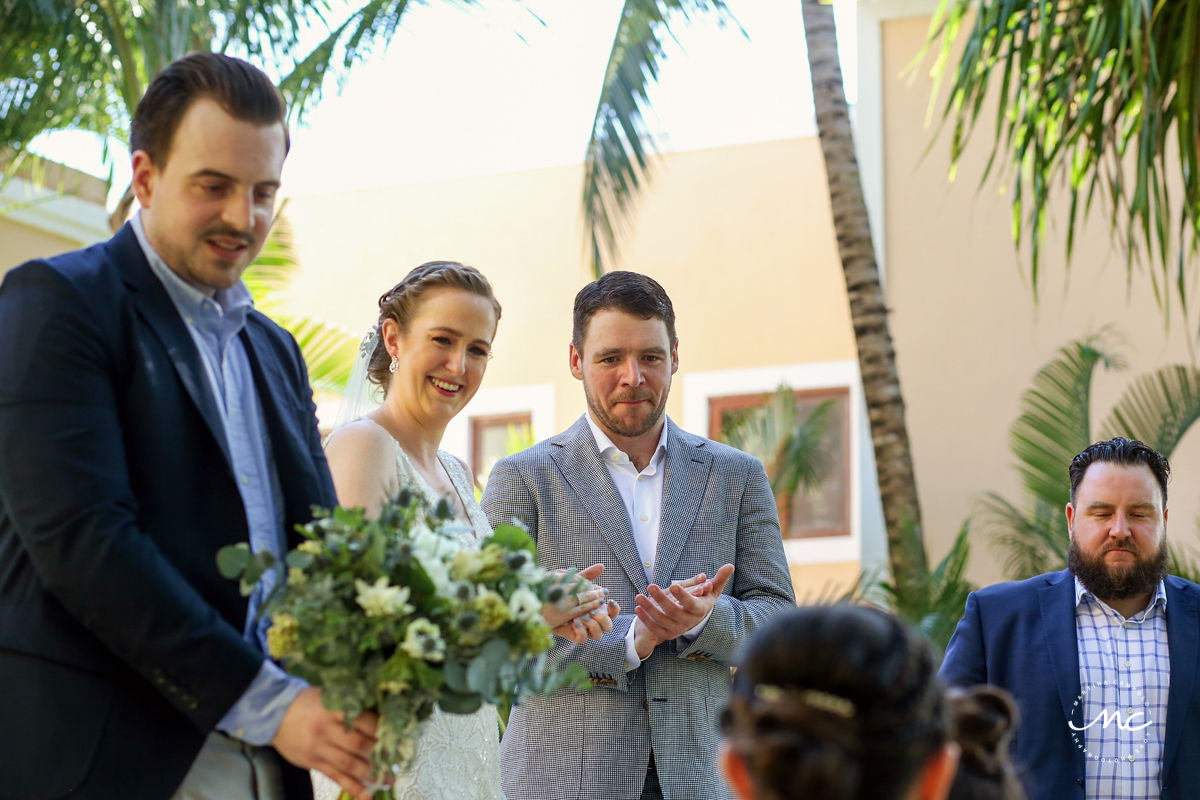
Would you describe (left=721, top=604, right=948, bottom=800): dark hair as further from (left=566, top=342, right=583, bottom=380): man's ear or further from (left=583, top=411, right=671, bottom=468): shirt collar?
(left=566, top=342, right=583, bottom=380): man's ear

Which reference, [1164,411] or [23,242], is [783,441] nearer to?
[1164,411]

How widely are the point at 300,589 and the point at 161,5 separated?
23.9ft

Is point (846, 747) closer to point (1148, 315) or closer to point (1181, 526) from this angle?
point (1181, 526)

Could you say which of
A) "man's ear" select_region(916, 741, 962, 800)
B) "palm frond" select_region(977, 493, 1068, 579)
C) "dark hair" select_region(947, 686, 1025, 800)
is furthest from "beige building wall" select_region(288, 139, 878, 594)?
"man's ear" select_region(916, 741, 962, 800)

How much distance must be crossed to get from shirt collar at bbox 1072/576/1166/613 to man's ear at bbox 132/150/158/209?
3.23 m

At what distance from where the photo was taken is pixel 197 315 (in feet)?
9.04

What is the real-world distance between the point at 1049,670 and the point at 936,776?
9.95 feet

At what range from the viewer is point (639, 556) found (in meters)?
4.19

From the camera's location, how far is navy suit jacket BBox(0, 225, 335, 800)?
2.40 m

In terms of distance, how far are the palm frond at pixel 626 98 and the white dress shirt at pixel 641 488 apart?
5.52 meters

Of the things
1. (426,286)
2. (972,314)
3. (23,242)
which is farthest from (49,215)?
(426,286)

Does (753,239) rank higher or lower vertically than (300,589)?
higher

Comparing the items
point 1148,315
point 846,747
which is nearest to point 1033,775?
point 846,747

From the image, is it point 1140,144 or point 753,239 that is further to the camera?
point 753,239
